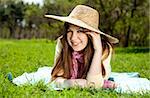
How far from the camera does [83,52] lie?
4.66 m

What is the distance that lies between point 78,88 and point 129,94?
473 millimetres

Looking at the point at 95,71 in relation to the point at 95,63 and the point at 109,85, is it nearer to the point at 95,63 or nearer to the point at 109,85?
the point at 95,63

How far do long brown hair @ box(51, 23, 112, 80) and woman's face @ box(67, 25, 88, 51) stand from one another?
5cm

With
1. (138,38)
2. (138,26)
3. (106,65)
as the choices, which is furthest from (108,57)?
(138,38)

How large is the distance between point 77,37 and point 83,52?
171 millimetres

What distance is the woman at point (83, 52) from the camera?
4.53 metres

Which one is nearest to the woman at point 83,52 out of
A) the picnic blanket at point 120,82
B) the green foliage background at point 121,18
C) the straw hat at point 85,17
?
the straw hat at point 85,17

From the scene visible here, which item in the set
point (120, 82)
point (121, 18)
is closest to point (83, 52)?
point (120, 82)

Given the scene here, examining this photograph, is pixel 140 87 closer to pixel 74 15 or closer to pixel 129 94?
pixel 129 94

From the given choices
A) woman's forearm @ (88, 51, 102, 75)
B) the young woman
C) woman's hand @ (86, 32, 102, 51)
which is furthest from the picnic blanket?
woman's hand @ (86, 32, 102, 51)

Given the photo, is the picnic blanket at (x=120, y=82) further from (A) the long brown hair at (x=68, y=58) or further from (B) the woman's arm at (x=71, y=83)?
(A) the long brown hair at (x=68, y=58)

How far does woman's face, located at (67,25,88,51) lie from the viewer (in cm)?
458

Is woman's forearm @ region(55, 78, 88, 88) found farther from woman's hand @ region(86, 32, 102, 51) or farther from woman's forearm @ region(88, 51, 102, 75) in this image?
woman's hand @ region(86, 32, 102, 51)

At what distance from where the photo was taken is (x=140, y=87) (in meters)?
4.65
